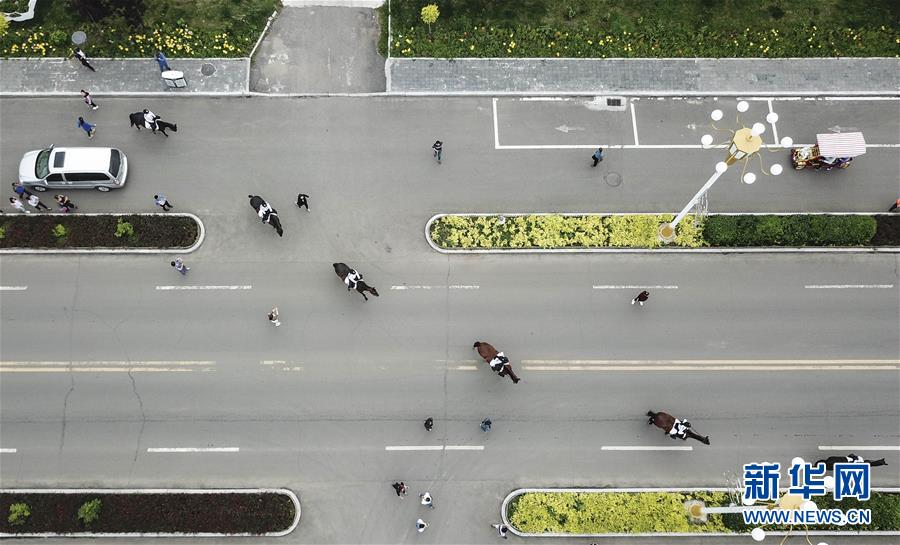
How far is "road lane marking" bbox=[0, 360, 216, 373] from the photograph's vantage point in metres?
24.1

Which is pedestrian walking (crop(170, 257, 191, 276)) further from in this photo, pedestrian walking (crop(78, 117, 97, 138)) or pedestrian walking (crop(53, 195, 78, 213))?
pedestrian walking (crop(78, 117, 97, 138))

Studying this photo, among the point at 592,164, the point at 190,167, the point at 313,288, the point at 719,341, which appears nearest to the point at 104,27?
the point at 190,167

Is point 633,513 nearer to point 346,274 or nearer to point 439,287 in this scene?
point 439,287

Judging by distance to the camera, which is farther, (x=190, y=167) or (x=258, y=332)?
(x=190, y=167)

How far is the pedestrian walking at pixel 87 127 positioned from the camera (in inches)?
1044

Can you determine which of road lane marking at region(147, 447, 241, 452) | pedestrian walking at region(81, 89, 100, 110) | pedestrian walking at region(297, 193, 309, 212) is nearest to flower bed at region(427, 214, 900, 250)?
pedestrian walking at region(297, 193, 309, 212)

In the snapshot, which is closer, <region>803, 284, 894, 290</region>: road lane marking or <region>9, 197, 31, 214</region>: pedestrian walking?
<region>9, 197, 31, 214</region>: pedestrian walking

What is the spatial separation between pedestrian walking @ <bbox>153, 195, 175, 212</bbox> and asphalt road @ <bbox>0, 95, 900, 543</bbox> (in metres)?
0.54

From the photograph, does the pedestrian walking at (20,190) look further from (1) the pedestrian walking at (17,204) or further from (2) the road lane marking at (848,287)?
(2) the road lane marking at (848,287)

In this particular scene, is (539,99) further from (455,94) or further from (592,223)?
(592,223)

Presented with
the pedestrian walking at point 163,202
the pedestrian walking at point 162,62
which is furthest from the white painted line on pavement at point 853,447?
the pedestrian walking at point 162,62

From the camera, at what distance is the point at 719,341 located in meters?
25.2

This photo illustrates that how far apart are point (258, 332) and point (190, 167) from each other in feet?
27.2

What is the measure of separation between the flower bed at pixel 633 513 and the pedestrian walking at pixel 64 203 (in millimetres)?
21749
